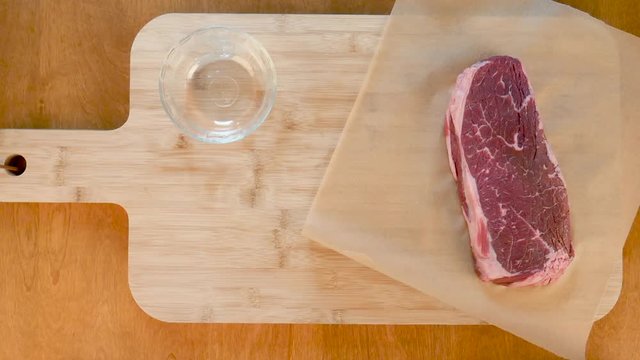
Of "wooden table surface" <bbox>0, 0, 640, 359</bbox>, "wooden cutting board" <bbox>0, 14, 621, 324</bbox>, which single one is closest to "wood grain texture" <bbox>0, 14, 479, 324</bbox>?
"wooden cutting board" <bbox>0, 14, 621, 324</bbox>

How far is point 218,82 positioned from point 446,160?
578 millimetres

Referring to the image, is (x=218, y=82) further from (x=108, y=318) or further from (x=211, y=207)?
(x=108, y=318)

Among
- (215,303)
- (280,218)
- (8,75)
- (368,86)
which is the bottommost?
(215,303)

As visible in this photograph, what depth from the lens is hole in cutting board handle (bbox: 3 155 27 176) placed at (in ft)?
4.46

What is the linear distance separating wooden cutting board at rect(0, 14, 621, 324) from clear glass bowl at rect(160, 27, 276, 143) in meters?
0.04

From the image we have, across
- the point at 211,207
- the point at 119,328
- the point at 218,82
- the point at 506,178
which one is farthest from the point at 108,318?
the point at 506,178

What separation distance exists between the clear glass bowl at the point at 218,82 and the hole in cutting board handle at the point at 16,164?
38cm

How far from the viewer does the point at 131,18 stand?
4.94 feet

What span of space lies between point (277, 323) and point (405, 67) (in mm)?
685

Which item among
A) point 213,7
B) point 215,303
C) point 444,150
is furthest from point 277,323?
point 213,7

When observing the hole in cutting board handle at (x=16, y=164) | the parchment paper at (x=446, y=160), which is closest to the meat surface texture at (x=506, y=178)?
the parchment paper at (x=446, y=160)

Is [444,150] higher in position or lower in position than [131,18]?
lower

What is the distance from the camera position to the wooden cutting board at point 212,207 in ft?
4.43

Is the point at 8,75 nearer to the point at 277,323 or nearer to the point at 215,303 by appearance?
the point at 215,303
